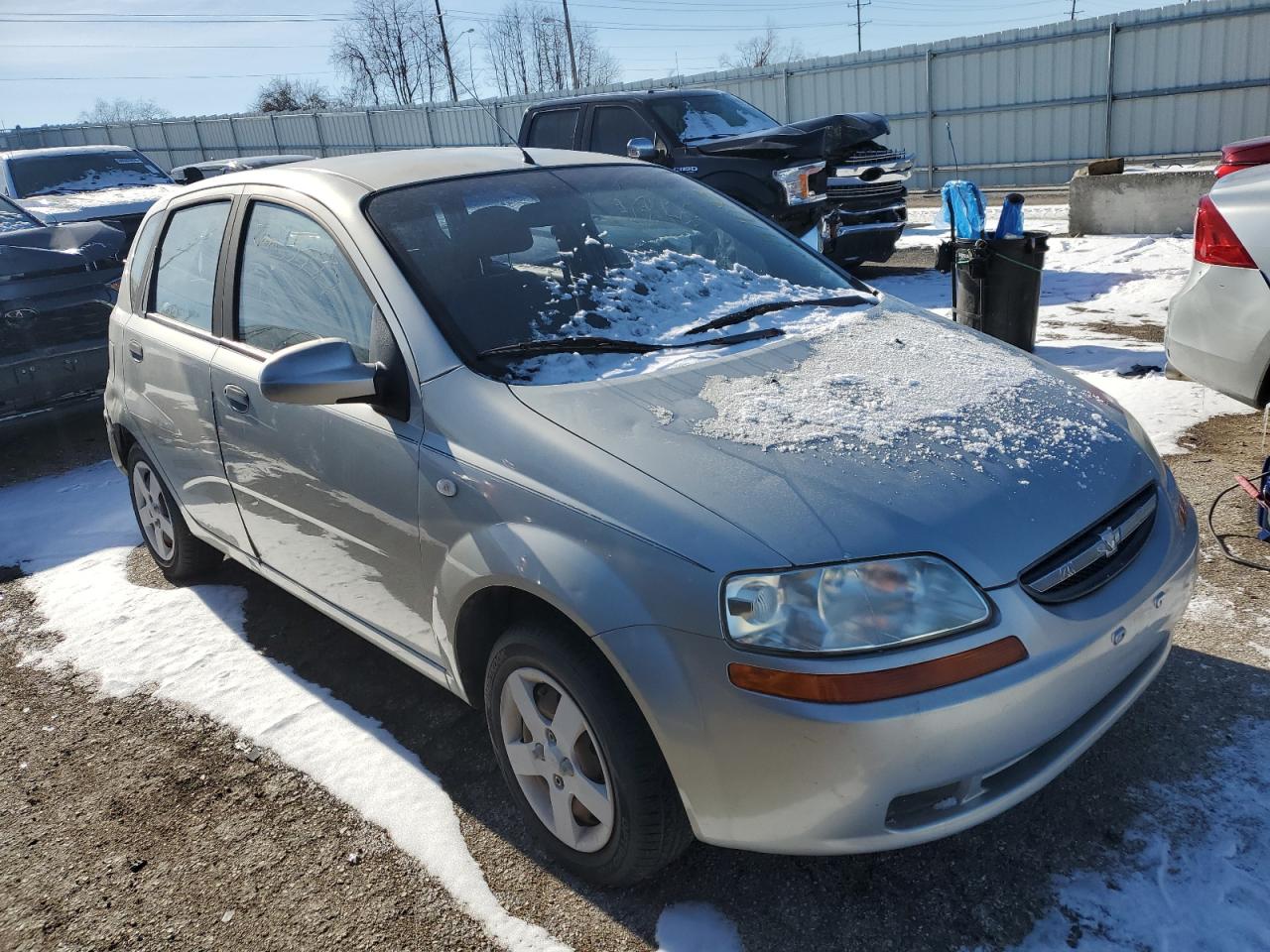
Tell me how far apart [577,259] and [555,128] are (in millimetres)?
7516

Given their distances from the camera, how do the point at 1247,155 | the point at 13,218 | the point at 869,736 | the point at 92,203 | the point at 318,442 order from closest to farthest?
the point at 869,736, the point at 318,442, the point at 1247,155, the point at 13,218, the point at 92,203

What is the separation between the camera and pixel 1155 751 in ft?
8.64

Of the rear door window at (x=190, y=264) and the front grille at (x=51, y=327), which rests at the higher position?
the rear door window at (x=190, y=264)

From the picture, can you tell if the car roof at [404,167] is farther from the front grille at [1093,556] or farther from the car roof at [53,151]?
the car roof at [53,151]

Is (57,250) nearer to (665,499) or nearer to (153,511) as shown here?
(153,511)

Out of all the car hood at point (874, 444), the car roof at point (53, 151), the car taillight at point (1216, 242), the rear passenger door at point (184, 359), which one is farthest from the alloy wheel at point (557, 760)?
the car roof at point (53, 151)

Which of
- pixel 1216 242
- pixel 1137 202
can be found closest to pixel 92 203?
pixel 1216 242

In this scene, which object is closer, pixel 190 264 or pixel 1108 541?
pixel 1108 541

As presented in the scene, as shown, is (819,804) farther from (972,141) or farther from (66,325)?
(972,141)

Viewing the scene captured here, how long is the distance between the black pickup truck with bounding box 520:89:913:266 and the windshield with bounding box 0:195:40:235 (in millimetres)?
4486

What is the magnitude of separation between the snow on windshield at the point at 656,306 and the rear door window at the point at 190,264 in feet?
4.61

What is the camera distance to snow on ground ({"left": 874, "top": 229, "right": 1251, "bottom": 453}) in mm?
5180

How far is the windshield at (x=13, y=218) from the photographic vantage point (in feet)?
23.4

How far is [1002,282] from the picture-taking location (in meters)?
6.33
